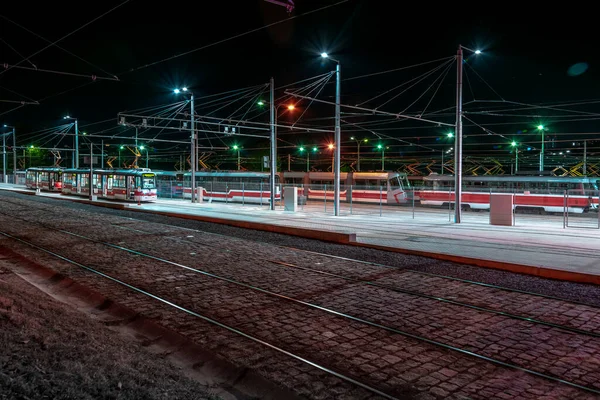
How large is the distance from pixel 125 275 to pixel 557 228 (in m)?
18.7

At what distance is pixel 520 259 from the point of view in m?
13.2

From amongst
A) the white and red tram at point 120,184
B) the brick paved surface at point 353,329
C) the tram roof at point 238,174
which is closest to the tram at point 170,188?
the tram roof at point 238,174

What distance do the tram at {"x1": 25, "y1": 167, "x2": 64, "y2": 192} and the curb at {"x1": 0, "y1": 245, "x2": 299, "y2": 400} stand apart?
48937 millimetres

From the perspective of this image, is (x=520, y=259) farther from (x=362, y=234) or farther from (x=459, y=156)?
(x=459, y=156)

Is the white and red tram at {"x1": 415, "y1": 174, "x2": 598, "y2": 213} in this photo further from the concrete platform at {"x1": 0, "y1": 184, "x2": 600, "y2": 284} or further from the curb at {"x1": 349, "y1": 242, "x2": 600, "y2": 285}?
the curb at {"x1": 349, "y1": 242, "x2": 600, "y2": 285}

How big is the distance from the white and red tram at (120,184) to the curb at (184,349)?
29.8 m

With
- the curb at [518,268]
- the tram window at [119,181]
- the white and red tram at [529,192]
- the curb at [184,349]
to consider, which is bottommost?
the curb at [184,349]

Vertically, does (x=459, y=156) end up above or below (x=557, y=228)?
above

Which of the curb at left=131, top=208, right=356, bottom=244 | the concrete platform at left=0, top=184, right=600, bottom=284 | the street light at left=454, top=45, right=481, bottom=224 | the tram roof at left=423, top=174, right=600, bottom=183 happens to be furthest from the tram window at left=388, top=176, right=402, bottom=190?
the curb at left=131, top=208, right=356, bottom=244

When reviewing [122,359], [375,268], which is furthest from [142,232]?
[122,359]

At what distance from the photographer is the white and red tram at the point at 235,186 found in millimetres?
41412

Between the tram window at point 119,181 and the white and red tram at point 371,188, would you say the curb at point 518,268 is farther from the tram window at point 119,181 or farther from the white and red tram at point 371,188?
the tram window at point 119,181

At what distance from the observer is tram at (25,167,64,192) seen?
55.2 meters

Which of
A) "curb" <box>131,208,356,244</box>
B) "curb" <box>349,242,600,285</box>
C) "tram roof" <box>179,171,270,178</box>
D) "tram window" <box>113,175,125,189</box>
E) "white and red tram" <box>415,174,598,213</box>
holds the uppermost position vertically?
"tram roof" <box>179,171,270,178</box>
